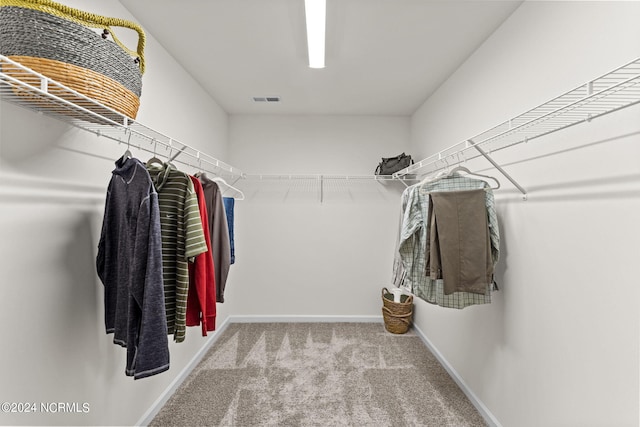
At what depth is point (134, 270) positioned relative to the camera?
1.14 meters

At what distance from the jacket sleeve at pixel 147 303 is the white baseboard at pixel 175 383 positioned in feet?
3.40

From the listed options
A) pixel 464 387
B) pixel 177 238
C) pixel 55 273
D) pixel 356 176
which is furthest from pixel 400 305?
pixel 55 273

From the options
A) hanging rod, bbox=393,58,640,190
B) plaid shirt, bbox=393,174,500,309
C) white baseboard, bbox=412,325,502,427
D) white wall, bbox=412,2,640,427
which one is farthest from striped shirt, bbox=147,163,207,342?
white baseboard, bbox=412,325,502,427

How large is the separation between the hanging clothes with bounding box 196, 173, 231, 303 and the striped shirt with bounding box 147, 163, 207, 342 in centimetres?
44

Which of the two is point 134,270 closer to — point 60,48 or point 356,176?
point 60,48

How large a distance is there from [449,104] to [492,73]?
608 millimetres

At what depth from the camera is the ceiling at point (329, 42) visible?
1646mm

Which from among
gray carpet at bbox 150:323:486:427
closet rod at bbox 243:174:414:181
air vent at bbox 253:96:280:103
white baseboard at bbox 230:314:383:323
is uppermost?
air vent at bbox 253:96:280:103

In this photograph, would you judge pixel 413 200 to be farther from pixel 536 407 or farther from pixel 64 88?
pixel 64 88

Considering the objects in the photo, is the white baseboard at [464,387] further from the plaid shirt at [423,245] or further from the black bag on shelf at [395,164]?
the black bag on shelf at [395,164]

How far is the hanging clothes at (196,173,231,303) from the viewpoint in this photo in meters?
1.83

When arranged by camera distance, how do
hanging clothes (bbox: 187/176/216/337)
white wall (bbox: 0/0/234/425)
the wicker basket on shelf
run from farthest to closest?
the wicker basket on shelf, hanging clothes (bbox: 187/176/216/337), white wall (bbox: 0/0/234/425)

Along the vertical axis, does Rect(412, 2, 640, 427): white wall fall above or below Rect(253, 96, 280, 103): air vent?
below

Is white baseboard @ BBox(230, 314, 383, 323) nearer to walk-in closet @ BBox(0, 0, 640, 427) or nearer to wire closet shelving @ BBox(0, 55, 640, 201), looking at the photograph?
walk-in closet @ BBox(0, 0, 640, 427)
